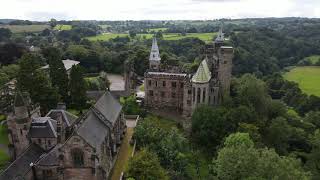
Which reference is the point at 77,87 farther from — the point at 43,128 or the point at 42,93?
the point at 43,128

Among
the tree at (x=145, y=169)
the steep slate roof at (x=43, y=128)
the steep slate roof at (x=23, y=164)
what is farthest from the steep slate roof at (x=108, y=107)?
the steep slate roof at (x=23, y=164)

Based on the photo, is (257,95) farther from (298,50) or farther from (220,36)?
(298,50)

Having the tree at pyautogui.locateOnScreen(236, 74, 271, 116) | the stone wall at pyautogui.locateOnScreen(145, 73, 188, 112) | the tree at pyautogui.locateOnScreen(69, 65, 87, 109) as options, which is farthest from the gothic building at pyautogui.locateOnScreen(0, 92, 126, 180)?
the tree at pyautogui.locateOnScreen(236, 74, 271, 116)

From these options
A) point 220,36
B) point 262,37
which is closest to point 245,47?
point 262,37

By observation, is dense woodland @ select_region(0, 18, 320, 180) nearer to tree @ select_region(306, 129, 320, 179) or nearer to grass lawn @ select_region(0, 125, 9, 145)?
tree @ select_region(306, 129, 320, 179)

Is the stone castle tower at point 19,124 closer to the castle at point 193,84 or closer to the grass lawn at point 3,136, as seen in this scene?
the grass lawn at point 3,136

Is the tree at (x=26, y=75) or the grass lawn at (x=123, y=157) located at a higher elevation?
the tree at (x=26, y=75)
